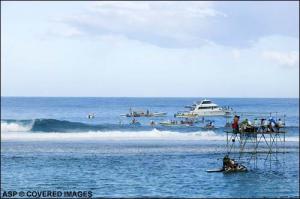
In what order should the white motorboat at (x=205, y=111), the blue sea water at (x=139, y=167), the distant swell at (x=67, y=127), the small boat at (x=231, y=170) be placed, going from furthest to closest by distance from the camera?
the white motorboat at (x=205, y=111), the distant swell at (x=67, y=127), the small boat at (x=231, y=170), the blue sea water at (x=139, y=167)

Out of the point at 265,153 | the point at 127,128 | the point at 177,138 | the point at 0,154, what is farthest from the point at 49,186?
the point at 127,128

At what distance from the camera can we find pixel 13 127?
7681 centimetres

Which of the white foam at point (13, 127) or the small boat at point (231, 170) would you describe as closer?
the small boat at point (231, 170)

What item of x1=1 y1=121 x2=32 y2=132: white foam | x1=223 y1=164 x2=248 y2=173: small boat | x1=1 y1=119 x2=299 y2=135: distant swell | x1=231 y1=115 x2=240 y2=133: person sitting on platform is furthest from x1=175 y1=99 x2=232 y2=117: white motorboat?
x1=223 y1=164 x2=248 y2=173: small boat

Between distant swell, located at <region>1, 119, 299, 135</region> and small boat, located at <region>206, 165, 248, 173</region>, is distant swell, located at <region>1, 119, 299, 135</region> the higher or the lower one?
the higher one

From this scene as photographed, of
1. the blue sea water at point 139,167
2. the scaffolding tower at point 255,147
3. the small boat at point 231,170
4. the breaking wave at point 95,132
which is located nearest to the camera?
the blue sea water at point 139,167

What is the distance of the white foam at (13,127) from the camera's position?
74.6 meters

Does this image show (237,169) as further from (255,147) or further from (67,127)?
(67,127)

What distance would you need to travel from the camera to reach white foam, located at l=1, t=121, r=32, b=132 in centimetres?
7456

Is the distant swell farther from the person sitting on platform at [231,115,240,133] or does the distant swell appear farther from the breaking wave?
the person sitting on platform at [231,115,240,133]

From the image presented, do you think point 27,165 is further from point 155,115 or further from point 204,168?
point 155,115

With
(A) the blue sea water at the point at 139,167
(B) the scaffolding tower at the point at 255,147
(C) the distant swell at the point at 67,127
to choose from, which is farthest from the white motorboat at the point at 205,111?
(B) the scaffolding tower at the point at 255,147

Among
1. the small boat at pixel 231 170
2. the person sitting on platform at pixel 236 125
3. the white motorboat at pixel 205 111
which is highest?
the white motorboat at pixel 205 111

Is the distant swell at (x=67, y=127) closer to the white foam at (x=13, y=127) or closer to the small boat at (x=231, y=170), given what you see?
the white foam at (x=13, y=127)
